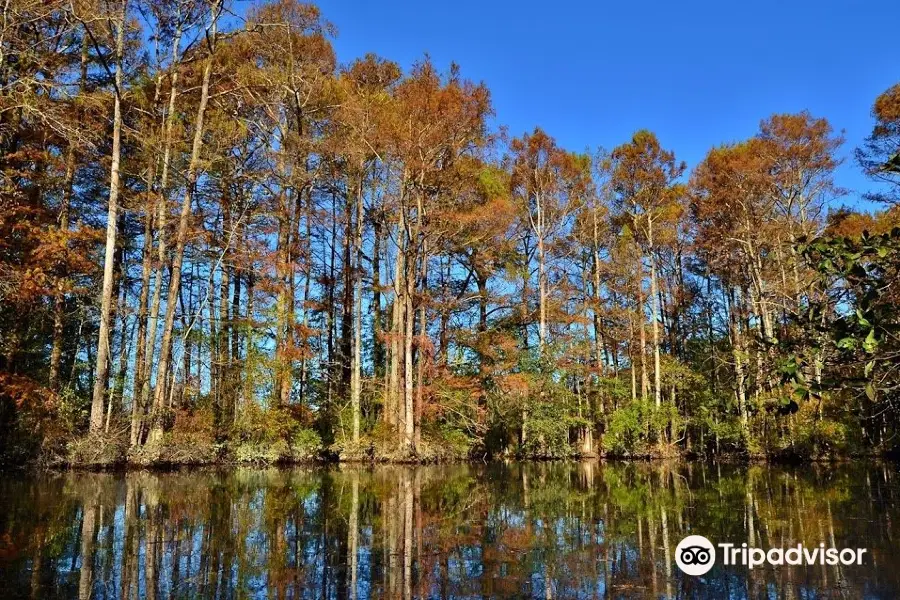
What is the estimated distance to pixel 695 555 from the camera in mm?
5172

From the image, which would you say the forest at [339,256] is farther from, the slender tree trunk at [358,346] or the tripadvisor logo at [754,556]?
the tripadvisor logo at [754,556]

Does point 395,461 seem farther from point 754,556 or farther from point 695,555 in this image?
point 754,556

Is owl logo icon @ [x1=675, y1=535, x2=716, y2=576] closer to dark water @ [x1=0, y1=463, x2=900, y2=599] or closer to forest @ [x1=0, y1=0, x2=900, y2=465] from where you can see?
dark water @ [x1=0, y1=463, x2=900, y2=599]

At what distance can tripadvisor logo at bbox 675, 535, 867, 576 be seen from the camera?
486cm

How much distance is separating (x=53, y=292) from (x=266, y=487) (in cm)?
664

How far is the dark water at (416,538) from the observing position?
4094 mm

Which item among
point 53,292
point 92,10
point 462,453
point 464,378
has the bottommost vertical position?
point 462,453

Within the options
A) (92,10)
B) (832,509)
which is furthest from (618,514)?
(92,10)

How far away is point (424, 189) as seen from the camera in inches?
787

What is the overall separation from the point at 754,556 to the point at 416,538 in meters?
3.09

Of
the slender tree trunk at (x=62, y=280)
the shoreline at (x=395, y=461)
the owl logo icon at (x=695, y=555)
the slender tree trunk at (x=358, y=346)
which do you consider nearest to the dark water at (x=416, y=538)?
the owl logo icon at (x=695, y=555)

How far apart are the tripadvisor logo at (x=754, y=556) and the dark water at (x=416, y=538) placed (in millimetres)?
118

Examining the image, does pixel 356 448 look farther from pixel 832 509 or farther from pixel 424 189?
pixel 832 509

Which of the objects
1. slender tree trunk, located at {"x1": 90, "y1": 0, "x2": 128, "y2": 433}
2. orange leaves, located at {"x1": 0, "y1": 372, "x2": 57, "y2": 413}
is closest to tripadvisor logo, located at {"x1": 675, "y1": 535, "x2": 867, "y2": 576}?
slender tree trunk, located at {"x1": 90, "y1": 0, "x2": 128, "y2": 433}
